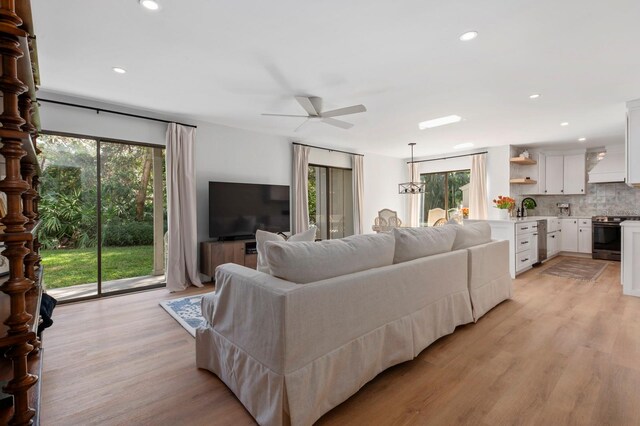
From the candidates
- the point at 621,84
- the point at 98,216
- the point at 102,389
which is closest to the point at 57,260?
the point at 98,216

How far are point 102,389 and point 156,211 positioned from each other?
3.20 m

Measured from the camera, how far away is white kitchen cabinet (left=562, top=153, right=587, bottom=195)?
22.2 ft

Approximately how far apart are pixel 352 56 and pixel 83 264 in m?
4.20

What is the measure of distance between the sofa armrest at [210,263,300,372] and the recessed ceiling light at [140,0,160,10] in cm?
177

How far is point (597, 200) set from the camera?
6789 mm

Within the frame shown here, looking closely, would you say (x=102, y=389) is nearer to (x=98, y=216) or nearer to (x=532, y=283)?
(x=98, y=216)

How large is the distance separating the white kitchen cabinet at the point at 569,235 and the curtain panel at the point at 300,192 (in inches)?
228

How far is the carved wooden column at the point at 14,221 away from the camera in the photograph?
893 mm

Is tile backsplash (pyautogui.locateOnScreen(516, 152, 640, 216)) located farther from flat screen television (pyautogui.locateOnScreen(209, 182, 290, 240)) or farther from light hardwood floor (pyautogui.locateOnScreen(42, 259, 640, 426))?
flat screen television (pyautogui.locateOnScreen(209, 182, 290, 240))

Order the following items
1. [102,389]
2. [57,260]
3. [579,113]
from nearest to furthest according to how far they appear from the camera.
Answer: [102,389] → [57,260] → [579,113]

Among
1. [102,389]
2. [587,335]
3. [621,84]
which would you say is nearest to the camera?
[102,389]

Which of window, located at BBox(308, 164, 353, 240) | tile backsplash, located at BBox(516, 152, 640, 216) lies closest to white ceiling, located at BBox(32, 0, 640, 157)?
window, located at BBox(308, 164, 353, 240)

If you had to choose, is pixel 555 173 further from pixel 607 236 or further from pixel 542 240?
pixel 542 240

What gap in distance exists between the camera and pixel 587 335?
2699 mm
